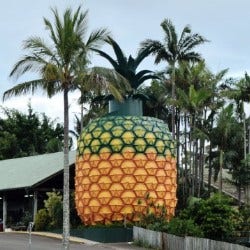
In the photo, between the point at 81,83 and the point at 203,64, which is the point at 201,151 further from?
the point at 81,83

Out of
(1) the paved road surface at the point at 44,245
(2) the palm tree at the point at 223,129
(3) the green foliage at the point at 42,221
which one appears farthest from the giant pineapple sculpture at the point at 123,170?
(2) the palm tree at the point at 223,129

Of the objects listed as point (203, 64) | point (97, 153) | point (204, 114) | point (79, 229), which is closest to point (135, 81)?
point (97, 153)

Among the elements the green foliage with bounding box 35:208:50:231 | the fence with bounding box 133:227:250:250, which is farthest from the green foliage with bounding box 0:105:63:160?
the fence with bounding box 133:227:250:250

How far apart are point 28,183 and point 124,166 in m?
8.89

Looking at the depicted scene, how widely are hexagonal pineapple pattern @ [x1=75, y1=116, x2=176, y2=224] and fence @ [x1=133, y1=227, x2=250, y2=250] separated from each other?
2.80m

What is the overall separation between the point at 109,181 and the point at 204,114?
726 inches

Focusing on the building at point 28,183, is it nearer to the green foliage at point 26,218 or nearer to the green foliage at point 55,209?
the green foliage at point 26,218

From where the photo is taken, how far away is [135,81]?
36281 millimetres

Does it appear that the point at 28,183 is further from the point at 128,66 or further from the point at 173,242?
the point at 173,242

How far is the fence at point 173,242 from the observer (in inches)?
891

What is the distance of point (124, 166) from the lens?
35000 millimetres

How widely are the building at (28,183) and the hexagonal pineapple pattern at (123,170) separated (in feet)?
21.1

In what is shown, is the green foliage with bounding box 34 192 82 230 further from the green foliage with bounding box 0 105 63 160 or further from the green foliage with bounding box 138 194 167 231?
the green foliage with bounding box 0 105 63 160

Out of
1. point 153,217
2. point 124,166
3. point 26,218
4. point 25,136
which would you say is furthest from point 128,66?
point 25,136
